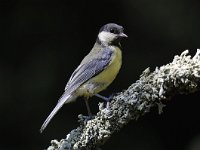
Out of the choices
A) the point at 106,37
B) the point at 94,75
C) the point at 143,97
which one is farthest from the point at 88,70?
the point at 143,97

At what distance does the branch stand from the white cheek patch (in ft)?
3.07

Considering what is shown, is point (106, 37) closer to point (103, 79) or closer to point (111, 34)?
point (111, 34)

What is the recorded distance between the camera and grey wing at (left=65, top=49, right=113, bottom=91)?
3.52 m

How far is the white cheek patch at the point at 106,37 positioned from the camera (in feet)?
12.5

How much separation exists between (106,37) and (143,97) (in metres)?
1.22

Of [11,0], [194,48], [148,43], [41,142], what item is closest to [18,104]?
[41,142]

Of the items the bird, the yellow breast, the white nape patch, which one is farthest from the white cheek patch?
the yellow breast

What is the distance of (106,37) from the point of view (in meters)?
3.83

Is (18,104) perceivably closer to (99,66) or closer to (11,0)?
(11,0)

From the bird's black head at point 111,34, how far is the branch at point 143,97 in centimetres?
93

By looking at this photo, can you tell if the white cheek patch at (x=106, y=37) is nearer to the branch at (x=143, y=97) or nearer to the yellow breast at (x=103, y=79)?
the yellow breast at (x=103, y=79)

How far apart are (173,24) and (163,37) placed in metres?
0.14

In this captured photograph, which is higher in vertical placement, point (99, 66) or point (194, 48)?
point (194, 48)

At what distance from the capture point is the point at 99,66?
11.7ft
